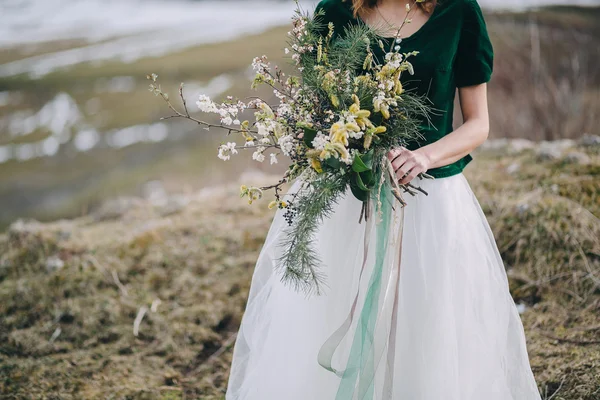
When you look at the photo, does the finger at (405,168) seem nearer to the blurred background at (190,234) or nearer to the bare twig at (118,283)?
the blurred background at (190,234)

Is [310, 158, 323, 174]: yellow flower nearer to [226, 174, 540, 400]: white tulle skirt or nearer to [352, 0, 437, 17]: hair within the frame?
[226, 174, 540, 400]: white tulle skirt

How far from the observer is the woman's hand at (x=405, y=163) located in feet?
5.96

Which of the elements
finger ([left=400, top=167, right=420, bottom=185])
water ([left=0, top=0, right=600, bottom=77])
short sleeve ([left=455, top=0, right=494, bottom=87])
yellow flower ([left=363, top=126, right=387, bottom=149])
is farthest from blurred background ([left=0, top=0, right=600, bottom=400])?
yellow flower ([left=363, top=126, right=387, bottom=149])

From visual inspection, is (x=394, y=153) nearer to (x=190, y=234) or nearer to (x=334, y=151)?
(x=334, y=151)

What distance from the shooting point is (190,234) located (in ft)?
14.8

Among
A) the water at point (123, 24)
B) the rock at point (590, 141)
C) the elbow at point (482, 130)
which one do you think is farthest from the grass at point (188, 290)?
the water at point (123, 24)

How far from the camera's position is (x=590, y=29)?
22.3ft

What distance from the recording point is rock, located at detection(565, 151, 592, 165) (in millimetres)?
4121

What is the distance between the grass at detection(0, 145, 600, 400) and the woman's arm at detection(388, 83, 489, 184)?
1.39m

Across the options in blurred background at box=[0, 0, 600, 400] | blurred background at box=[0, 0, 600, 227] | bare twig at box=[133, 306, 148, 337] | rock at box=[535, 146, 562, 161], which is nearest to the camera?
blurred background at box=[0, 0, 600, 400]

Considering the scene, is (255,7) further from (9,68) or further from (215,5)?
(9,68)

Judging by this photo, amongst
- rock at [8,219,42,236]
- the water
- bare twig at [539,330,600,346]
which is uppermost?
the water

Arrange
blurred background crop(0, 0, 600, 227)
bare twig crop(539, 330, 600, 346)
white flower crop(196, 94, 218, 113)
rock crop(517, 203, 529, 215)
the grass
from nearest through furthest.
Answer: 1. white flower crop(196, 94, 218, 113)
2. bare twig crop(539, 330, 600, 346)
3. the grass
4. rock crop(517, 203, 529, 215)
5. blurred background crop(0, 0, 600, 227)

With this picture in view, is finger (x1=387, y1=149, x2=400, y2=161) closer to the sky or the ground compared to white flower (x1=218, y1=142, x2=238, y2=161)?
closer to the ground
